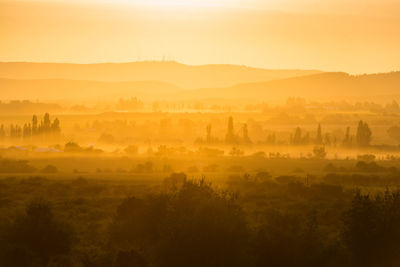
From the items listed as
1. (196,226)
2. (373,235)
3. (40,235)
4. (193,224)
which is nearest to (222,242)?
(196,226)

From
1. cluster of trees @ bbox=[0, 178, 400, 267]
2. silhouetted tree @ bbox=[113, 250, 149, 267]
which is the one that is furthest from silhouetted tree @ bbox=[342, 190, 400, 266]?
silhouetted tree @ bbox=[113, 250, 149, 267]


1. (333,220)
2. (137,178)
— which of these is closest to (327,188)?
(333,220)

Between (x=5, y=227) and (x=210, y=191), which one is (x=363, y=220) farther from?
(x=5, y=227)

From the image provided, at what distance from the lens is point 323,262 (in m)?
41.0

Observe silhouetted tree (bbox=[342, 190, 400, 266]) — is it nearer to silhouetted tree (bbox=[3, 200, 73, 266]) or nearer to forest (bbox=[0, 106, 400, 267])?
forest (bbox=[0, 106, 400, 267])

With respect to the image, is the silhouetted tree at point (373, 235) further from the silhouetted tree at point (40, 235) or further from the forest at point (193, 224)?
the silhouetted tree at point (40, 235)

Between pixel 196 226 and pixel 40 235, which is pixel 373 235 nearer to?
pixel 196 226

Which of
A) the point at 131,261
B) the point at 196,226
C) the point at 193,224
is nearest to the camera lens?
the point at 196,226

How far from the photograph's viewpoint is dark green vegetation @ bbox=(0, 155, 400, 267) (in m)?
40.9

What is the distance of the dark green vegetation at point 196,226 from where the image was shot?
4094 centimetres

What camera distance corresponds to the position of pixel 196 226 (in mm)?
40625

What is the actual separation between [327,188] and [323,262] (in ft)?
128

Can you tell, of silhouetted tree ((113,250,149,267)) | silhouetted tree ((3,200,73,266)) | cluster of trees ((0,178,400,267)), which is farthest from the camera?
silhouetted tree ((3,200,73,266))

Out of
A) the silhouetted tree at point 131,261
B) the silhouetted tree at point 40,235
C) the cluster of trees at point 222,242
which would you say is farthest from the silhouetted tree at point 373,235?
the silhouetted tree at point 40,235
